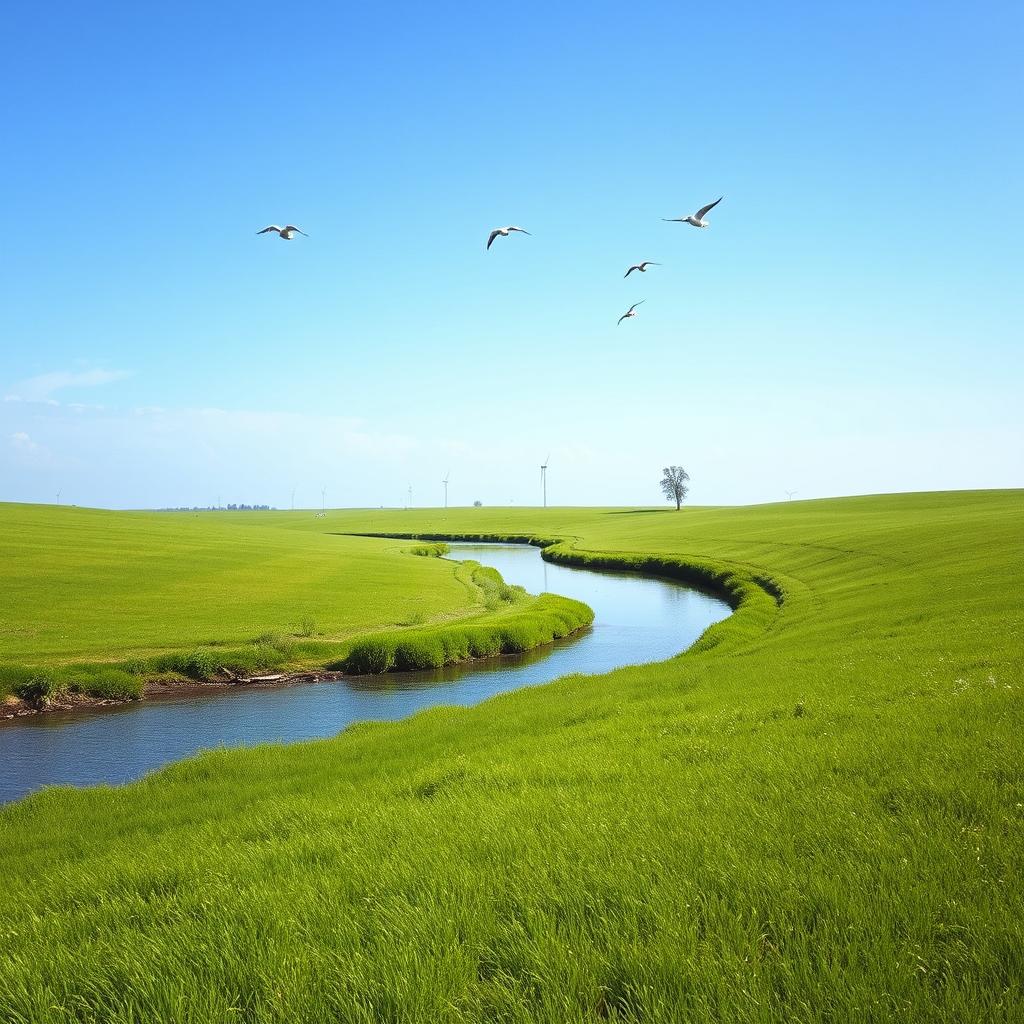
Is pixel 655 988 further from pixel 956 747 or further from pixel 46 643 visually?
pixel 46 643

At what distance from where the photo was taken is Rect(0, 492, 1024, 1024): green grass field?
4.20m

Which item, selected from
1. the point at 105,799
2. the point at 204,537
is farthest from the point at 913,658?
the point at 204,537

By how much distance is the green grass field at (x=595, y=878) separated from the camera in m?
4.20

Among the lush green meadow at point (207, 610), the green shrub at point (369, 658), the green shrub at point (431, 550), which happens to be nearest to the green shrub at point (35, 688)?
the lush green meadow at point (207, 610)

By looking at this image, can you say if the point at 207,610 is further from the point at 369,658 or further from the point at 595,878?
the point at 595,878

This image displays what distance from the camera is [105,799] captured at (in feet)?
51.4

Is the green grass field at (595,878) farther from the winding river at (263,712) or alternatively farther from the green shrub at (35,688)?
the green shrub at (35,688)

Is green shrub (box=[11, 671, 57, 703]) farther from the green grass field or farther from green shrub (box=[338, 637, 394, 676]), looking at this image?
the green grass field

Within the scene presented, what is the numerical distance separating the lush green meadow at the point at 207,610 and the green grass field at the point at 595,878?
1924cm

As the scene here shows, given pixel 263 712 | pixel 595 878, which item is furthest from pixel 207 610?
pixel 595 878

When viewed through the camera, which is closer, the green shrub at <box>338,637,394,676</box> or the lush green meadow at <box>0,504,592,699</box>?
the lush green meadow at <box>0,504,592,699</box>

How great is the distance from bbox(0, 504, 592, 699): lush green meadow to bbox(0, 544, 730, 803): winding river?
2.10m

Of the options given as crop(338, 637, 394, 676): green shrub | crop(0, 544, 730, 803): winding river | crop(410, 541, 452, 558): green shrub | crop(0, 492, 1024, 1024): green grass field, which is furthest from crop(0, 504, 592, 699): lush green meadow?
crop(410, 541, 452, 558): green shrub

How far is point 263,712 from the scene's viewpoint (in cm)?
2816
